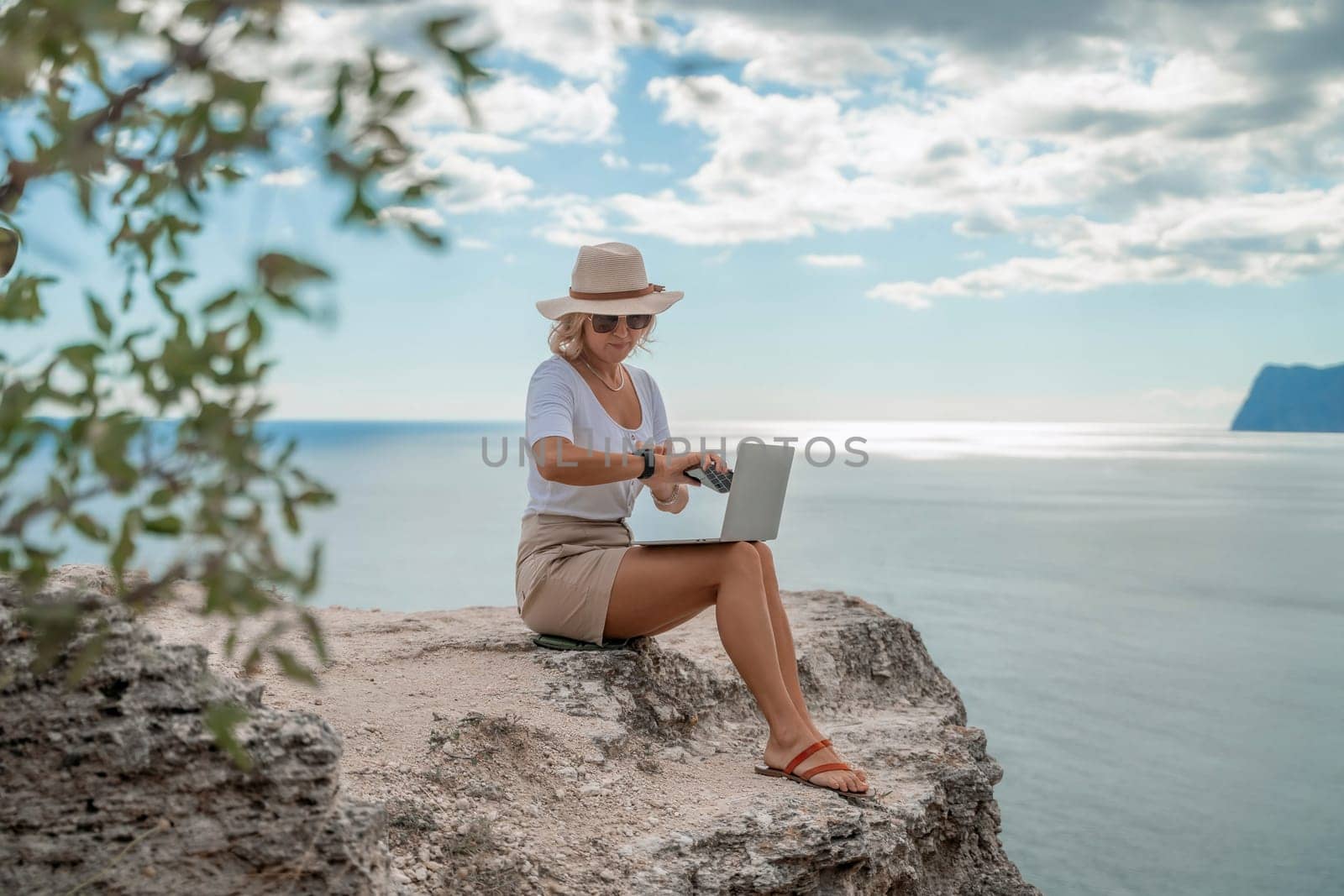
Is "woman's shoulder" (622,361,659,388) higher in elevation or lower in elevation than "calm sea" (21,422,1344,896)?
higher

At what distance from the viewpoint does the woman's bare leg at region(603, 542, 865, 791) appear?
12.5 ft

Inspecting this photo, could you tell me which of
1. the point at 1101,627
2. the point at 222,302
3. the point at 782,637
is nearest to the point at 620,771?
the point at 782,637

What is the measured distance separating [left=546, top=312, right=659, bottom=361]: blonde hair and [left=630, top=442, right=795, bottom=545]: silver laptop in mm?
796

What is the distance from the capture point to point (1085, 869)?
811cm

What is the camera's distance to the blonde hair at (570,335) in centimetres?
432

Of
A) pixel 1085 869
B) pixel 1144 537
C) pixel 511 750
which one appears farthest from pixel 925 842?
pixel 1144 537

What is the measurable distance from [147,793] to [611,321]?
2.36 metres

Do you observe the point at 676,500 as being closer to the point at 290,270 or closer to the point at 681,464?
the point at 681,464

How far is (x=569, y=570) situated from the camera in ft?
13.8

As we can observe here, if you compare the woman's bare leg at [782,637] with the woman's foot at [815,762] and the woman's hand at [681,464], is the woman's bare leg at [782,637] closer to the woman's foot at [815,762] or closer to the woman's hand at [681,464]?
the woman's foot at [815,762]

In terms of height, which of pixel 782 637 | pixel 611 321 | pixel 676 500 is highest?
pixel 611 321

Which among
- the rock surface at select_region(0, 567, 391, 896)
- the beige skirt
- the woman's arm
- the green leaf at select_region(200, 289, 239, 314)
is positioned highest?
the green leaf at select_region(200, 289, 239, 314)

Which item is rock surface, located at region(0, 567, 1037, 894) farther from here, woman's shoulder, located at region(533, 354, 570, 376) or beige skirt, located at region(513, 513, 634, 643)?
woman's shoulder, located at region(533, 354, 570, 376)

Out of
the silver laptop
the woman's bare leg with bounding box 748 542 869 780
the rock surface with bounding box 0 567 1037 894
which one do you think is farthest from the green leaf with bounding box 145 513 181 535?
the woman's bare leg with bounding box 748 542 869 780
